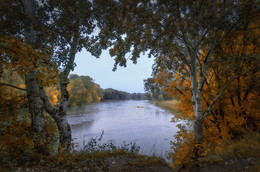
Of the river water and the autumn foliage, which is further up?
the autumn foliage

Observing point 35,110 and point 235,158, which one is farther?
point 35,110

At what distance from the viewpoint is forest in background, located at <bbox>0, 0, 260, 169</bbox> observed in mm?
5375

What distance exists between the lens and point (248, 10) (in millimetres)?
5727

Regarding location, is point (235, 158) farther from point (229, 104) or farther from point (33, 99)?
point (33, 99)

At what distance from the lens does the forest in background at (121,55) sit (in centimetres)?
538

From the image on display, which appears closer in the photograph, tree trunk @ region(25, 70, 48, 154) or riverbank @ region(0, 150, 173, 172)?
riverbank @ region(0, 150, 173, 172)

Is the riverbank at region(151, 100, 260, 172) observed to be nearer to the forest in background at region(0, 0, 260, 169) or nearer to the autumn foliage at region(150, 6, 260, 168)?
the forest in background at region(0, 0, 260, 169)

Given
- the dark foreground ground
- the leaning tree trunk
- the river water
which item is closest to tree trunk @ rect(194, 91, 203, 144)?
the dark foreground ground

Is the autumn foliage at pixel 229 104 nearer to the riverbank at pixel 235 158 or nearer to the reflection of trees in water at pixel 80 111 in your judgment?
the riverbank at pixel 235 158

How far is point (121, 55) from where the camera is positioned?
25.9 ft

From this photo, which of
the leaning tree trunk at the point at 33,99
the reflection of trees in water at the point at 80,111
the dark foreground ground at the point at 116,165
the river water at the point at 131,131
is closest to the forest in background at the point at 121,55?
the leaning tree trunk at the point at 33,99

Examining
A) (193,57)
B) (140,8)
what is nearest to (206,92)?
(193,57)

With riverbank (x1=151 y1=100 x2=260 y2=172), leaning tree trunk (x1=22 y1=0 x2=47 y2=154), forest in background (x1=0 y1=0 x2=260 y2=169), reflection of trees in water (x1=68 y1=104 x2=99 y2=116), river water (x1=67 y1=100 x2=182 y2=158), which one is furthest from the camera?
reflection of trees in water (x1=68 y1=104 x2=99 y2=116)

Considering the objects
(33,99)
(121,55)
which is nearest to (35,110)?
(33,99)
